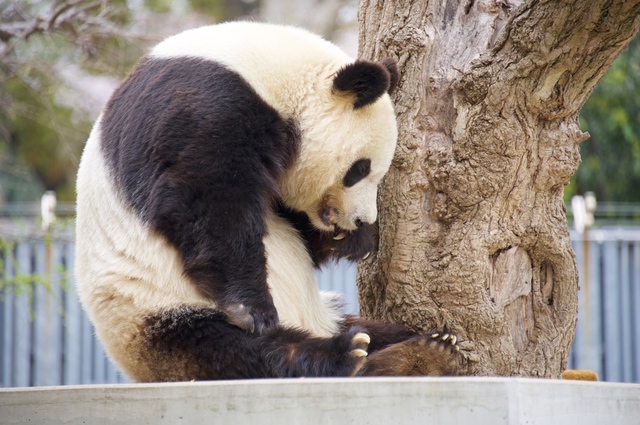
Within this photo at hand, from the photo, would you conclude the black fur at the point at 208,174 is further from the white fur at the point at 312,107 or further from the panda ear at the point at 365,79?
the panda ear at the point at 365,79

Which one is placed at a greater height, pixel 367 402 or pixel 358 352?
pixel 358 352

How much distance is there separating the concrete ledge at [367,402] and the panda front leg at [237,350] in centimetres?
59

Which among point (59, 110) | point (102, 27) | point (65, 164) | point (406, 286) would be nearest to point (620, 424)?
point (406, 286)

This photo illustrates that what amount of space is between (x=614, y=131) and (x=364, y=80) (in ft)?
31.4

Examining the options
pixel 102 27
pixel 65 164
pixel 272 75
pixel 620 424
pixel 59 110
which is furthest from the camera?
pixel 65 164

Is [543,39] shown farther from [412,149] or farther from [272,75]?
[272,75]

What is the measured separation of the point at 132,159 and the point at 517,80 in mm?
1662

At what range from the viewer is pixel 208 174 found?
10.2ft

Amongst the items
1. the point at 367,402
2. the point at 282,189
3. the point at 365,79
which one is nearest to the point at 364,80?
the point at 365,79

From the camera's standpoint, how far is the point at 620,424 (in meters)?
2.66

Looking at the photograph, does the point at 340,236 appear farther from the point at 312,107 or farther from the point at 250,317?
the point at 250,317

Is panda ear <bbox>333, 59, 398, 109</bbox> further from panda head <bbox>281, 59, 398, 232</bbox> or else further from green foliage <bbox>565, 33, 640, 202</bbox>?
green foliage <bbox>565, 33, 640, 202</bbox>

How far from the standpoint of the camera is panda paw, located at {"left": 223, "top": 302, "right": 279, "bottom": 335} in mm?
3148

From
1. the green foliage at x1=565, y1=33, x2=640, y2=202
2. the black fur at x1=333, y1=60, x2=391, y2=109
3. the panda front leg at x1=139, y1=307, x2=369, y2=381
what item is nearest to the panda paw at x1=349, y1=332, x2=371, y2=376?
the panda front leg at x1=139, y1=307, x2=369, y2=381
